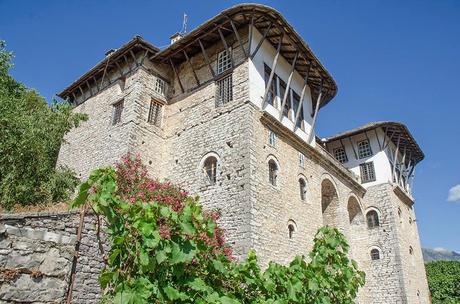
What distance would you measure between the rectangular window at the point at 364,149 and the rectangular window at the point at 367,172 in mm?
567

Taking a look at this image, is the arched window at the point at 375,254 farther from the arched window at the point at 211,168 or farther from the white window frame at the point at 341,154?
the arched window at the point at 211,168

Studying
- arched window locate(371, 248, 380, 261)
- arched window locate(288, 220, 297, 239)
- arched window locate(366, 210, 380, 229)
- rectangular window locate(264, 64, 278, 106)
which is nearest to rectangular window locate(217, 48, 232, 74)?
rectangular window locate(264, 64, 278, 106)

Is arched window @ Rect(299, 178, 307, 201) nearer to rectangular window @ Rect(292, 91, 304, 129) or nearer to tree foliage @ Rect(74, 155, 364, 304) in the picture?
rectangular window @ Rect(292, 91, 304, 129)

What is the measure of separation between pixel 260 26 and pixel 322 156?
6321mm

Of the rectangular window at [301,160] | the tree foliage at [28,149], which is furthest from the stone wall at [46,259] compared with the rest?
the rectangular window at [301,160]

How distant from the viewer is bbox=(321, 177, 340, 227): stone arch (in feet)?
54.0

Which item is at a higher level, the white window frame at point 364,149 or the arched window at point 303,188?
the white window frame at point 364,149

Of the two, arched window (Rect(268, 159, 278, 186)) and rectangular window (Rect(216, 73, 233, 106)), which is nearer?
arched window (Rect(268, 159, 278, 186))

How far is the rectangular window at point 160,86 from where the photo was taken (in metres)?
14.9

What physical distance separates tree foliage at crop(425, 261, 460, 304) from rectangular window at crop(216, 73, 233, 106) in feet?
68.2

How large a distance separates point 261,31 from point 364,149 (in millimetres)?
10761

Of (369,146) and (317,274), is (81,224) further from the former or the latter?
(369,146)

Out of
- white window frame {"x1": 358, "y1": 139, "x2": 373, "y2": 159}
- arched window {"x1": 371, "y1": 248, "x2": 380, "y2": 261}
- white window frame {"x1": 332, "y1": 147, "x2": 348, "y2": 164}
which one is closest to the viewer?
arched window {"x1": 371, "y1": 248, "x2": 380, "y2": 261}

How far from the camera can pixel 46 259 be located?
5809 mm
